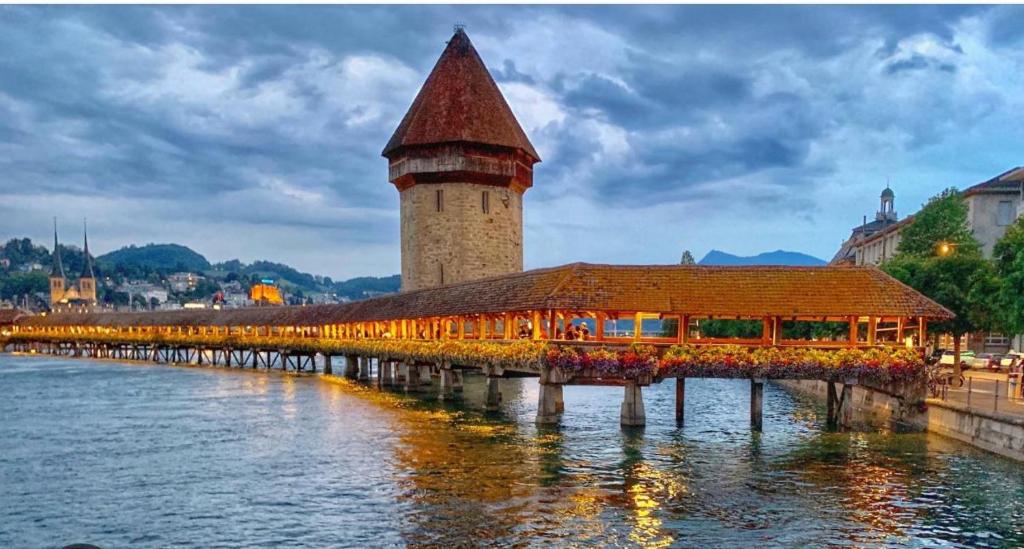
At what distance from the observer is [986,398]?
2669cm

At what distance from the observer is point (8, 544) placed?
15.0 metres

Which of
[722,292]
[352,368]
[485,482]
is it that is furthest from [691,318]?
[352,368]

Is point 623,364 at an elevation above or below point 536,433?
above

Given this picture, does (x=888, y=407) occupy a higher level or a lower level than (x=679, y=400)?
lower

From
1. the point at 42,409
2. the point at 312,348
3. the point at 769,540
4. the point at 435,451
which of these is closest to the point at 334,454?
the point at 435,451

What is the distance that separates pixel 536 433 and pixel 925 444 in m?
12.1

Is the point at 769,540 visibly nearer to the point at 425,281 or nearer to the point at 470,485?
the point at 470,485

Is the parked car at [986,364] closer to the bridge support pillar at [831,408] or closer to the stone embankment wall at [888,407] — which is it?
the stone embankment wall at [888,407]

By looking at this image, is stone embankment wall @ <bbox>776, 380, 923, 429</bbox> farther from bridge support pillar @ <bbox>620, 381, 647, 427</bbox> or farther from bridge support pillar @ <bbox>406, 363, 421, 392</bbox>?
bridge support pillar @ <bbox>406, 363, 421, 392</bbox>

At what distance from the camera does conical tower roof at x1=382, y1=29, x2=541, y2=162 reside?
5603 cm

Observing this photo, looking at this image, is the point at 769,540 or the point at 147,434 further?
the point at 147,434

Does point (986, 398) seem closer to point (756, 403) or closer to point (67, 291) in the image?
point (756, 403)

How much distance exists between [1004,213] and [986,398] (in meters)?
42.1

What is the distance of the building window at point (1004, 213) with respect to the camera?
61131 mm
